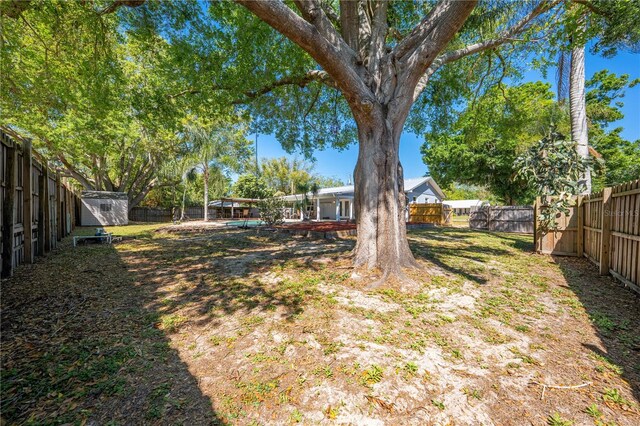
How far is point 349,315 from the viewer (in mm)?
3197

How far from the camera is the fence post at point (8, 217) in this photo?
4262mm

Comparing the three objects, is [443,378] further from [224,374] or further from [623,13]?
[623,13]

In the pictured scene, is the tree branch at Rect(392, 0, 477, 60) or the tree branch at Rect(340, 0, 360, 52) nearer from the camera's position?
the tree branch at Rect(392, 0, 477, 60)

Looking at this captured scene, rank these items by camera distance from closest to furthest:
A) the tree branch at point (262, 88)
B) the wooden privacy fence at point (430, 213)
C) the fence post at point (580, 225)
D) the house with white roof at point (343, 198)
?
the fence post at point (580, 225) < the tree branch at point (262, 88) < the wooden privacy fence at point (430, 213) < the house with white roof at point (343, 198)

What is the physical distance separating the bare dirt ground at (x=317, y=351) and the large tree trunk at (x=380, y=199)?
583 millimetres

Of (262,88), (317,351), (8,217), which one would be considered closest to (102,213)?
(8,217)

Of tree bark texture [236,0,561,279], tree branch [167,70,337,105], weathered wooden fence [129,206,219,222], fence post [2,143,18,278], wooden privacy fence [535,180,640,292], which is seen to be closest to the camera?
wooden privacy fence [535,180,640,292]

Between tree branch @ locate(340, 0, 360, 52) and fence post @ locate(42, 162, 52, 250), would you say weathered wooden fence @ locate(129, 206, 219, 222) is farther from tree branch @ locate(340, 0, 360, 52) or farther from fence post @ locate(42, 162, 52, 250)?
tree branch @ locate(340, 0, 360, 52)

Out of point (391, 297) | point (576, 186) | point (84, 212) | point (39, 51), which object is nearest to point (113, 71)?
point (39, 51)

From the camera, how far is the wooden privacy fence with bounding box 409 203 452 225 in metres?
20.0

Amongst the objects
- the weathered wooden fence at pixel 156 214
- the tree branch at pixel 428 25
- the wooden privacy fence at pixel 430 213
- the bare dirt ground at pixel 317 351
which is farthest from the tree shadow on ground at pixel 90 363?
the weathered wooden fence at pixel 156 214

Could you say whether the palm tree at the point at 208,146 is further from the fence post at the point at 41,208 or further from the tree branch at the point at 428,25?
the tree branch at the point at 428,25

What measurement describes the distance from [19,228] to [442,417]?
23.9 feet

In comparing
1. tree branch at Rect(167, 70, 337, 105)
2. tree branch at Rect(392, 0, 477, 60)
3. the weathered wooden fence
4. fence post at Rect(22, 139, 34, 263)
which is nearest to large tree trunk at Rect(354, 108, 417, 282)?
tree branch at Rect(392, 0, 477, 60)
